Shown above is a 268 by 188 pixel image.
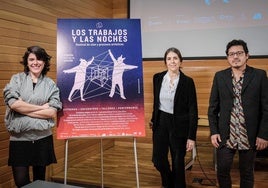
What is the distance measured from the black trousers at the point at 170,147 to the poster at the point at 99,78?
11.1 inches

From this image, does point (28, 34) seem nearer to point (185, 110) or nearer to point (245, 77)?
point (185, 110)

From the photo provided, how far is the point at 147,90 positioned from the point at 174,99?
2.14m

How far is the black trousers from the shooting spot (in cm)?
279

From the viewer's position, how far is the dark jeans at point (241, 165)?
7.55 ft

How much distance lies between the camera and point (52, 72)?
369cm

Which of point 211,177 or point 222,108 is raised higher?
point 222,108

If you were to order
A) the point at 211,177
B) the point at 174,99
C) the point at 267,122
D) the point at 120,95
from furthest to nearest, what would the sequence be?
the point at 211,177 → the point at 174,99 → the point at 120,95 → the point at 267,122

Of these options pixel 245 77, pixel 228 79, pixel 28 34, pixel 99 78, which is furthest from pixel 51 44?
pixel 245 77

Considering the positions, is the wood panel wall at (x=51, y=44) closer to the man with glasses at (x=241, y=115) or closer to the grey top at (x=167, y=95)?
the grey top at (x=167, y=95)

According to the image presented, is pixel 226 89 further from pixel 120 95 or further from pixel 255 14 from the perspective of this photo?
pixel 255 14

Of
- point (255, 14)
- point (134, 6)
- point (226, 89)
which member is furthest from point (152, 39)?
point (226, 89)

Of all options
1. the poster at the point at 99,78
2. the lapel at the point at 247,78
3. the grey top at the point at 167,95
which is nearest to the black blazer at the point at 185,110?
the grey top at the point at 167,95

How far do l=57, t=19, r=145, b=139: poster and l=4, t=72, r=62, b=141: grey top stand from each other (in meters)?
0.16

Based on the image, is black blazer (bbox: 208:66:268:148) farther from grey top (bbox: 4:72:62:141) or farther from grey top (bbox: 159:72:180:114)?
grey top (bbox: 4:72:62:141)
